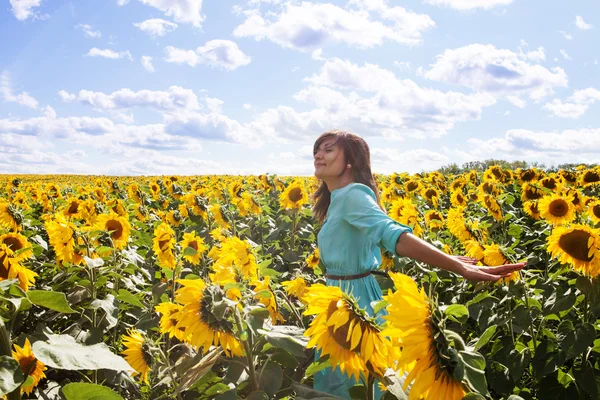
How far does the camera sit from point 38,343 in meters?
1.53

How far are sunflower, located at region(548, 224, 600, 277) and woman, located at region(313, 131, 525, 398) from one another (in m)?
1.40

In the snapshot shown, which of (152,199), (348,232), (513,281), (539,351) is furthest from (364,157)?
(152,199)

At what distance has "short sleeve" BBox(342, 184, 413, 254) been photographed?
256 cm

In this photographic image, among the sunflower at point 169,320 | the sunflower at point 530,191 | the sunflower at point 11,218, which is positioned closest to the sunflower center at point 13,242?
the sunflower at point 11,218

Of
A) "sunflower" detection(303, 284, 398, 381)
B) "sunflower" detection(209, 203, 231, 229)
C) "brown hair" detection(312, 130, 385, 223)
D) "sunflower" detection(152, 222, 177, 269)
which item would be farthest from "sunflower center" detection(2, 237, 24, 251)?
"sunflower" detection(303, 284, 398, 381)

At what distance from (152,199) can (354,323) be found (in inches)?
424

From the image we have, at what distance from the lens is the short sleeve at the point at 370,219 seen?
2.56 metres

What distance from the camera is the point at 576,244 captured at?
136 inches

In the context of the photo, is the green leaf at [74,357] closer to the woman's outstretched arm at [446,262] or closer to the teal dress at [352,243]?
the woman's outstretched arm at [446,262]

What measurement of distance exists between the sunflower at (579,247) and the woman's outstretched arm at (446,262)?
1484 mm

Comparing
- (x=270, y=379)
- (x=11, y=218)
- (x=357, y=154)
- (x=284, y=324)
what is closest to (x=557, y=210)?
(x=357, y=154)

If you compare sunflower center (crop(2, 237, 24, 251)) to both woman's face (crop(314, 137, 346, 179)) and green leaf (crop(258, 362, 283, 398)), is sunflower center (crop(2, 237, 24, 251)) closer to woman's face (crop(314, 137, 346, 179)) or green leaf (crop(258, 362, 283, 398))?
woman's face (crop(314, 137, 346, 179))

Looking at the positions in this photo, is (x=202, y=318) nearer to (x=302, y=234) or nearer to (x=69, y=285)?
(x=69, y=285)

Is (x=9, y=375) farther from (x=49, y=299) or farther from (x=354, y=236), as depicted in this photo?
(x=354, y=236)
